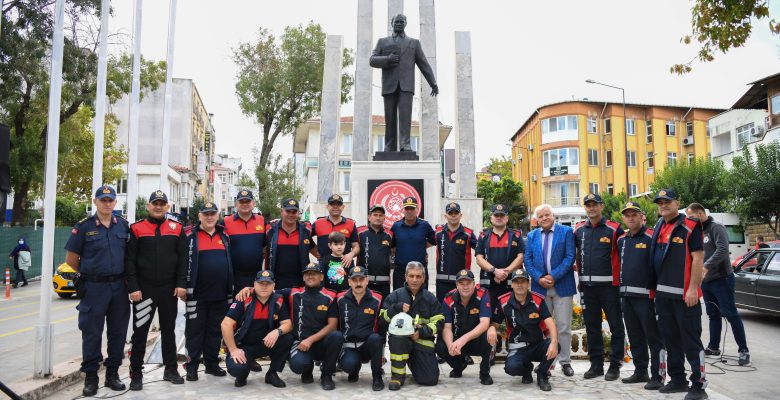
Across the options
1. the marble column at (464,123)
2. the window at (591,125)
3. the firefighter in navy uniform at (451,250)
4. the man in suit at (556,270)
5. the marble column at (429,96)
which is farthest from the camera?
the window at (591,125)

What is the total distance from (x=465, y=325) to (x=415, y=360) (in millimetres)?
676

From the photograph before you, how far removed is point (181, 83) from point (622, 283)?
46.9 metres

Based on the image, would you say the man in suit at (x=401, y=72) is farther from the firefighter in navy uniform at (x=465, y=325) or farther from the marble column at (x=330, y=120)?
the firefighter in navy uniform at (x=465, y=325)

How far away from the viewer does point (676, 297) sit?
18.6ft

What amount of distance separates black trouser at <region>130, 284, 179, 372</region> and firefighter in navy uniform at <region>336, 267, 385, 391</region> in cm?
172

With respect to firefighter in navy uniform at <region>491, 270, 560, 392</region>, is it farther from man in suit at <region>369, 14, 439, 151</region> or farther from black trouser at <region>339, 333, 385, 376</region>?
man in suit at <region>369, 14, 439, 151</region>

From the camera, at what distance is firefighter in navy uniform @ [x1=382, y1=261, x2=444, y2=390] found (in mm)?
5965

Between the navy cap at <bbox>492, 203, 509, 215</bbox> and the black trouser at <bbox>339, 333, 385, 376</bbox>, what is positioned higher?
the navy cap at <bbox>492, 203, 509, 215</bbox>

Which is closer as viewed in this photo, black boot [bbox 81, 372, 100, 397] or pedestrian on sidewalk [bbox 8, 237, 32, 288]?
black boot [bbox 81, 372, 100, 397]

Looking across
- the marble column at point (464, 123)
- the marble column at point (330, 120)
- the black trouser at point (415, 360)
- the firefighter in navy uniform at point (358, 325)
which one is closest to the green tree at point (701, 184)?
the marble column at point (464, 123)

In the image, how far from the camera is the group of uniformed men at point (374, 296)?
18.8ft

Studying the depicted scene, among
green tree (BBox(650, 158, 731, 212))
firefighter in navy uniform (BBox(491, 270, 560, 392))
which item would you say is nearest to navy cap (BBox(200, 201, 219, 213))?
firefighter in navy uniform (BBox(491, 270, 560, 392))

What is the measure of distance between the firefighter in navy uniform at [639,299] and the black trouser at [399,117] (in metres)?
4.44

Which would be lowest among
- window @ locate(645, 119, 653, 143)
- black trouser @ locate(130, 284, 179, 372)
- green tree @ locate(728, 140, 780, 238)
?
black trouser @ locate(130, 284, 179, 372)
